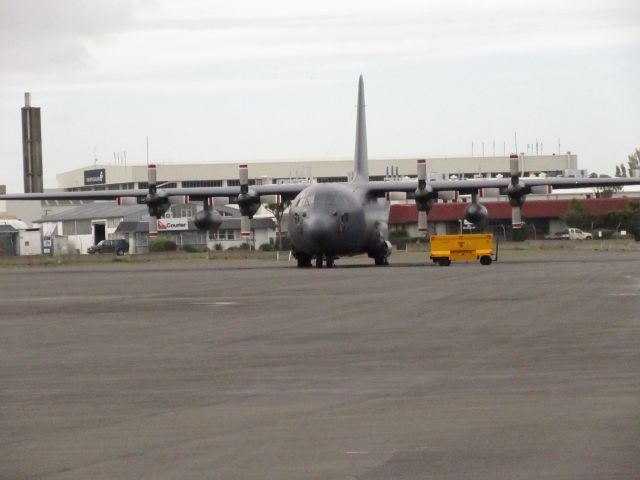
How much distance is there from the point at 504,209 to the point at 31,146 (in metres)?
43.3

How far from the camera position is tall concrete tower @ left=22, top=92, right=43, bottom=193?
363 feet

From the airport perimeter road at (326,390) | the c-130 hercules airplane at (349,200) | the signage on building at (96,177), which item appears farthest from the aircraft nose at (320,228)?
the signage on building at (96,177)

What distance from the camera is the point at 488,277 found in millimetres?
39688

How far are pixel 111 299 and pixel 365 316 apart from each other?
9.93 m

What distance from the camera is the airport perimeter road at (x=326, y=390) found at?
29.8ft

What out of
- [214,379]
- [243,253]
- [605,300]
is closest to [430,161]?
[243,253]

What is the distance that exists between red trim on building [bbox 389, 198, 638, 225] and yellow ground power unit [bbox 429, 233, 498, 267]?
53.4 metres

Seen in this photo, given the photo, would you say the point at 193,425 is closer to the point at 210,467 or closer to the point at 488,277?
the point at 210,467

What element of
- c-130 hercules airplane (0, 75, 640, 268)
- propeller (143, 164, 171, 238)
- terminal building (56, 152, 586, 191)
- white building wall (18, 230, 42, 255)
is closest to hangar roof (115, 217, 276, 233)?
white building wall (18, 230, 42, 255)

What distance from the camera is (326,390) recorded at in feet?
43.0

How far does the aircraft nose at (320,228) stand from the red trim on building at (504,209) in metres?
58.9

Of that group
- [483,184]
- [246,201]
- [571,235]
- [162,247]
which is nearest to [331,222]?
[483,184]

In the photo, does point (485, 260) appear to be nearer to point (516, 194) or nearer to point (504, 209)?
point (516, 194)

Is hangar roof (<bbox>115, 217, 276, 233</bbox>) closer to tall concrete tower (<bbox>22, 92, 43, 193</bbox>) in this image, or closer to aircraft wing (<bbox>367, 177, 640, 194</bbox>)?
tall concrete tower (<bbox>22, 92, 43, 193</bbox>)
